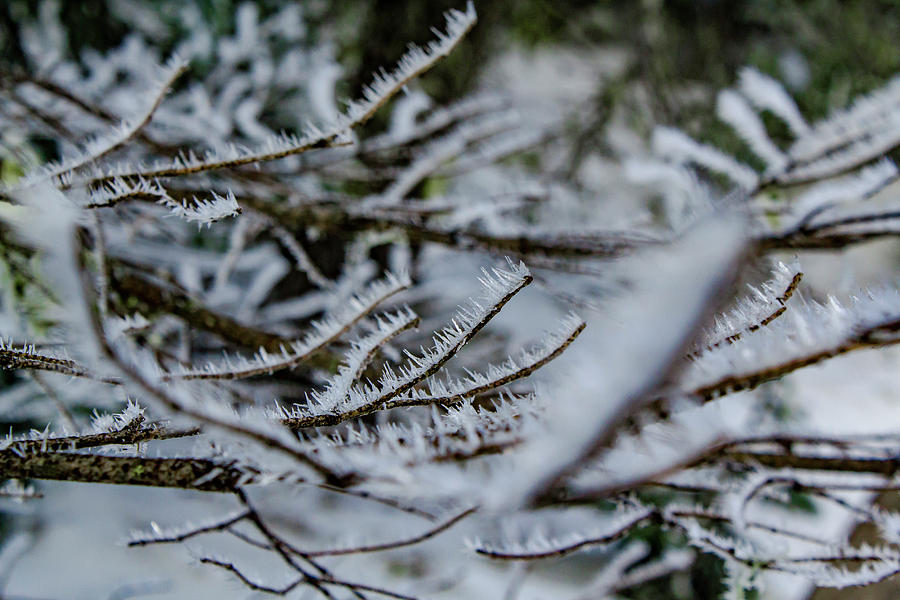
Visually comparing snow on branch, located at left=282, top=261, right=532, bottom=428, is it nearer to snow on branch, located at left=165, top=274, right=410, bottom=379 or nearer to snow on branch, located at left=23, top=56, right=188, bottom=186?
snow on branch, located at left=165, top=274, right=410, bottom=379

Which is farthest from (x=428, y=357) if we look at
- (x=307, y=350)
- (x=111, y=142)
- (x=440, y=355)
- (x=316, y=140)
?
(x=111, y=142)

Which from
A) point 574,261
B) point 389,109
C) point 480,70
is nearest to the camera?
point 574,261

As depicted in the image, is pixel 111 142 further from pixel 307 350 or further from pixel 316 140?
pixel 307 350

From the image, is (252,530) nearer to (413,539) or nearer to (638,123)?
(413,539)

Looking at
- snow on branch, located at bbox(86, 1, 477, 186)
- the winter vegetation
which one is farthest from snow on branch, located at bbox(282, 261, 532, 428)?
snow on branch, located at bbox(86, 1, 477, 186)

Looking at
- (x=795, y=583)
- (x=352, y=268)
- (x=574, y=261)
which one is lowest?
(x=795, y=583)

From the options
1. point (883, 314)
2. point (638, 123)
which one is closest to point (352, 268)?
point (883, 314)

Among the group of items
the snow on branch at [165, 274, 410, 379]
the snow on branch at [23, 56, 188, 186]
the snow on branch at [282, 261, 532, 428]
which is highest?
the snow on branch at [23, 56, 188, 186]

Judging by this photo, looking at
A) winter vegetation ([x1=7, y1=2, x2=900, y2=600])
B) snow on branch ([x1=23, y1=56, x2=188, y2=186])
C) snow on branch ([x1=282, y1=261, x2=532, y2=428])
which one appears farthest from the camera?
snow on branch ([x1=23, y1=56, x2=188, y2=186])
